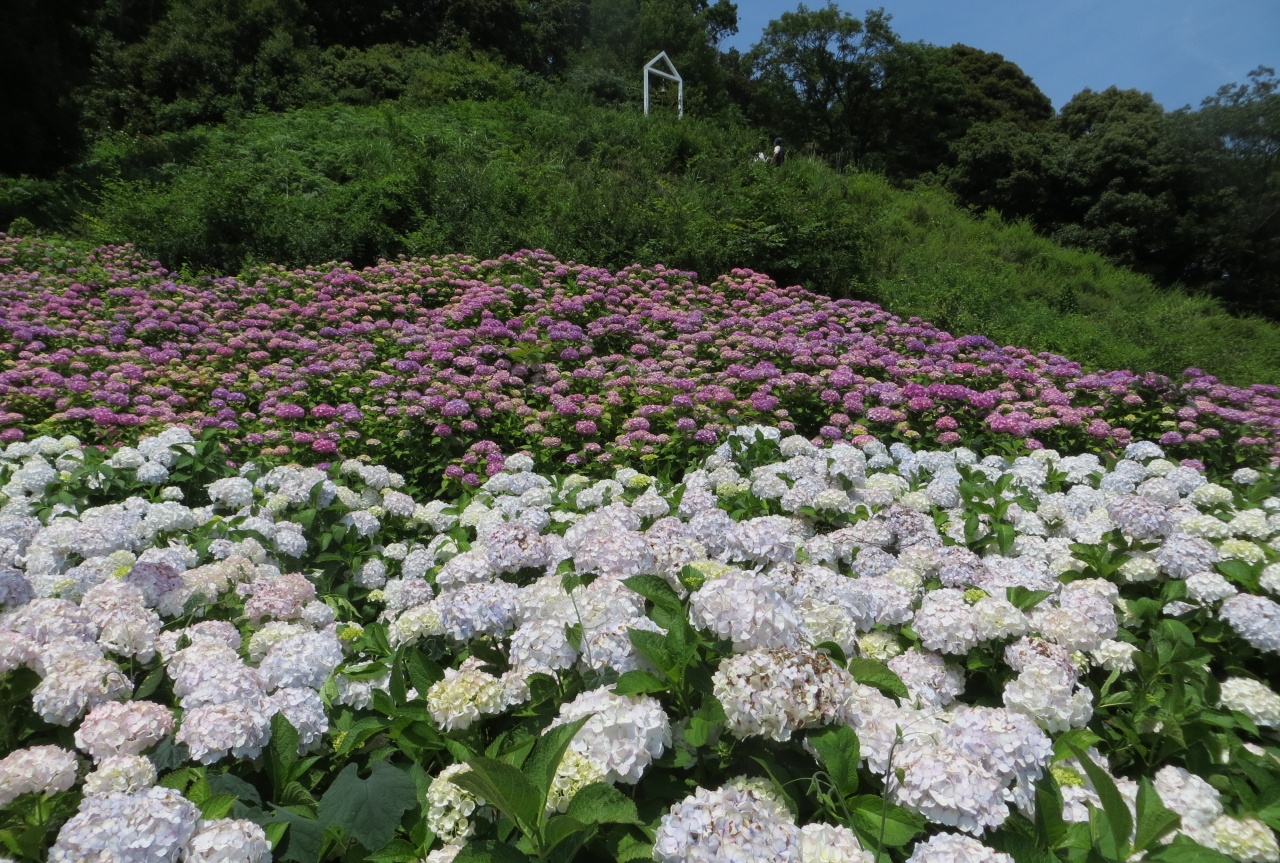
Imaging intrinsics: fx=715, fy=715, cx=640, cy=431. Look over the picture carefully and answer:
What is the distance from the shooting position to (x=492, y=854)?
40.0 inches

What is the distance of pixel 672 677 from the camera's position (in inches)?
48.8

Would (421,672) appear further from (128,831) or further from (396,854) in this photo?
(128,831)

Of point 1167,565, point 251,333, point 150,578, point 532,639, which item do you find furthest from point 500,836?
point 251,333

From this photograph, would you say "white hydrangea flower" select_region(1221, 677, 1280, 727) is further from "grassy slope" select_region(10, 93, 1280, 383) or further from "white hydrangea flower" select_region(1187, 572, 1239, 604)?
"grassy slope" select_region(10, 93, 1280, 383)

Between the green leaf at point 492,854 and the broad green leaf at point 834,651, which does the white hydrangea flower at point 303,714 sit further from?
the broad green leaf at point 834,651

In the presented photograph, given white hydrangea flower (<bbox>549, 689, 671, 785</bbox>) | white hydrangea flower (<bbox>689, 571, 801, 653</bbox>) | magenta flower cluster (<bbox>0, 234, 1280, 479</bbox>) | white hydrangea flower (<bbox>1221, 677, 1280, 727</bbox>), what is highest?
white hydrangea flower (<bbox>689, 571, 801, 653</bbox>)

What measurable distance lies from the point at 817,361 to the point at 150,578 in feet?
16.5

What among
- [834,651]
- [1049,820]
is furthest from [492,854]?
[1049,820]

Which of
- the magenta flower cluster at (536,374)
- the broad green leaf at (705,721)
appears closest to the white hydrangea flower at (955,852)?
the broad green leaf at (705,721)

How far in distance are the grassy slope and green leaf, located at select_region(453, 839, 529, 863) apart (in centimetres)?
744

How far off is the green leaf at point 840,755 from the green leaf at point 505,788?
0.44 metres

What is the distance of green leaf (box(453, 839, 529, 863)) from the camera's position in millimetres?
1008

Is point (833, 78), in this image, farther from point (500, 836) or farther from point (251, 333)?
point (500, 836)

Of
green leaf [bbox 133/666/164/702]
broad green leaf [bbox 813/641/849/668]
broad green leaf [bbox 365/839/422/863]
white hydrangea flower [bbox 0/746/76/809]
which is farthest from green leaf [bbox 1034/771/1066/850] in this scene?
green leaf [bbox 133/666/164/702]
